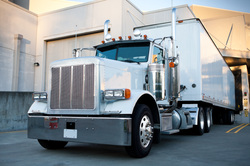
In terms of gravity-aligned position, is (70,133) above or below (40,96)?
below

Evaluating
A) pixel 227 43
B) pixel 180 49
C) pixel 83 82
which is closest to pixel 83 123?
pixel 83 82

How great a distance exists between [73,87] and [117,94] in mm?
971

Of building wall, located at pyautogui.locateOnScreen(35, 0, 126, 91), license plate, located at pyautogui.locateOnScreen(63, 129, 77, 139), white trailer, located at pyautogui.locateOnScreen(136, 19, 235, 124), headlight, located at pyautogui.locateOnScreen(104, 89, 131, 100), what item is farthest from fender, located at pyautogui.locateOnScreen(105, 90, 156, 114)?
building wall, located at pyautogui.locateOnScreen(35, 0, 126, 91)

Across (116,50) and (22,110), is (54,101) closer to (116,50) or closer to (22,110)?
(116,50)

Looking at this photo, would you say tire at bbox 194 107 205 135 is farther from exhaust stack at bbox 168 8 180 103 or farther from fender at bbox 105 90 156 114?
fender at bbox 105 90 156 114

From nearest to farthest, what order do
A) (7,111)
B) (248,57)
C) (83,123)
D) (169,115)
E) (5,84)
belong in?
(83,123) < (169,115) < (7,111) < (5,84) < (248,57)

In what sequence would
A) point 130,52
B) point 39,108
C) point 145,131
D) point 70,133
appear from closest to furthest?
point 70,133 → point 145,131 → point 39,108 → point 130,52

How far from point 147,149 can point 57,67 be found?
2.50 meters

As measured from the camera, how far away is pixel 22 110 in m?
11.1

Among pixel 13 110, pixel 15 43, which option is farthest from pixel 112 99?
pixel 15 43

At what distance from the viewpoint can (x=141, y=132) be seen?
194 inches

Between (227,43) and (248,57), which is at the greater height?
(227,43)

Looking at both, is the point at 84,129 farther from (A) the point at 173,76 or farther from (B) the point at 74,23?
(B) the point at 74,23

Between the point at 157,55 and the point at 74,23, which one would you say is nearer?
the point at 157,55
